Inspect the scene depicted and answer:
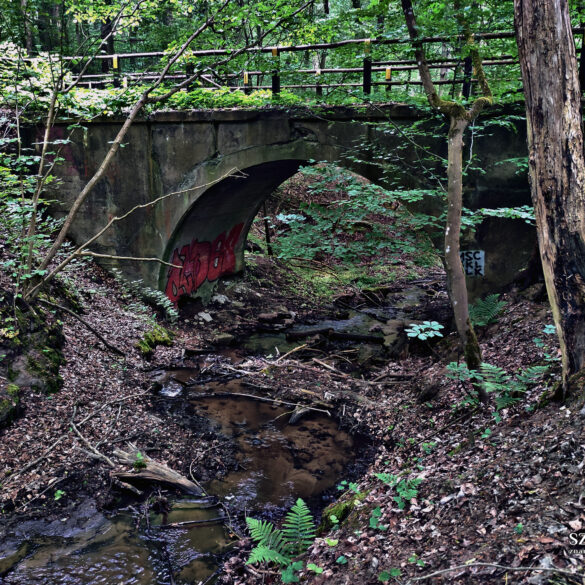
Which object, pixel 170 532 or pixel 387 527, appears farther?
pixel 170 532

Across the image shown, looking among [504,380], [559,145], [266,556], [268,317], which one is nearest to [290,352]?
[268,317]

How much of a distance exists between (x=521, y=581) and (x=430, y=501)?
1135mm

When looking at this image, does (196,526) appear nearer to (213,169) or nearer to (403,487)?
(403,487)

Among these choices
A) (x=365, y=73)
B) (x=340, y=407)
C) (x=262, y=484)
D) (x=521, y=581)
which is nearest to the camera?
(x=521, y=581)

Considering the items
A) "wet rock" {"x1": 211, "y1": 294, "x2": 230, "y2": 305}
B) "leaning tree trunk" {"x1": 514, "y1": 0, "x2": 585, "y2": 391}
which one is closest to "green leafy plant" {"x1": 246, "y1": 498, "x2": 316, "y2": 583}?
"leaning tree trunk" {"x1": 514, "y1": 0, "x2": 585, "y2": 391}

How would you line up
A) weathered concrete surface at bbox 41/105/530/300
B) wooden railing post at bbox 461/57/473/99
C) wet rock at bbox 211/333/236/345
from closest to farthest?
wooden railing post at bbox 461/57/473/99, weathered concrete surface at bbox 41/105/530/300, wet rock at bbox 211/333/236/345

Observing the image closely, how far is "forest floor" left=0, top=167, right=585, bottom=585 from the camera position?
9.41ft

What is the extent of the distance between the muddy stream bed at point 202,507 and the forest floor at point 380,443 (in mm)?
212

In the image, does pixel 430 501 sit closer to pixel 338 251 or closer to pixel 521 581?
pixel 521 581

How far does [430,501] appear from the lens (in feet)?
11.5

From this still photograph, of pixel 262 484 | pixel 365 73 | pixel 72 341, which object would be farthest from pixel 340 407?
pixel 365 73

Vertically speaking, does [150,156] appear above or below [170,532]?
above

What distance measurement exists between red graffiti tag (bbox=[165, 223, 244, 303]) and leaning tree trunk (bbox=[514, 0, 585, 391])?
8.27 m

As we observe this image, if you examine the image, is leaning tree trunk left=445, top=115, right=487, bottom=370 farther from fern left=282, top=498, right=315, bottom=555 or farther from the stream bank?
fern left=282, top=498, right=315, bottom=555
